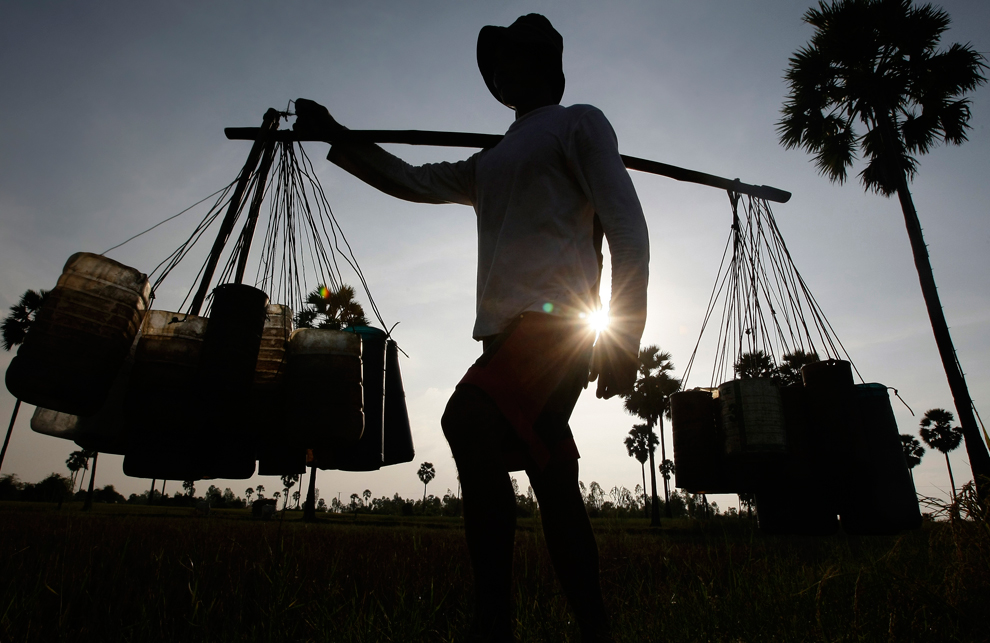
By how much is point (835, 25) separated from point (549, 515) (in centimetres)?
1124

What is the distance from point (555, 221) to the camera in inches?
65.1

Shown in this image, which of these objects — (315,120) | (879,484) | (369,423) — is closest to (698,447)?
(879,484)

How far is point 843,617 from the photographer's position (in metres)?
1.81

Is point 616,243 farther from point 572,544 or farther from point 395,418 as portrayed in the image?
point 395,418

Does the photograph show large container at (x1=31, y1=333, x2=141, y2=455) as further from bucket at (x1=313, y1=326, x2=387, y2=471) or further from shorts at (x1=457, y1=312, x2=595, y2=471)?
shorts at (x1=457, y1=312, x2=595, y2=471)

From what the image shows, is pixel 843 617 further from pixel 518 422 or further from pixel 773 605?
pixel 518 422

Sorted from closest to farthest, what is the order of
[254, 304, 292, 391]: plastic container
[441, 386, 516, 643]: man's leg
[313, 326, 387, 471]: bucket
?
[441, 386, 516, 643]: man's leg
[254, 304, 292, 391]: plastic container
[313, 326, 387, 471]: bucket

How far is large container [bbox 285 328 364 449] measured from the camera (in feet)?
7.16

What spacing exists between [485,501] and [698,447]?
2.89m

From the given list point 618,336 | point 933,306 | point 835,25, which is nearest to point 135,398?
point 618,336

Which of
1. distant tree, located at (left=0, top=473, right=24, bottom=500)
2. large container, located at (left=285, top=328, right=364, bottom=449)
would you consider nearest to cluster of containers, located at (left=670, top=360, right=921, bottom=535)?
large container, located at (left=285, top=328, right=364, bottom=449)

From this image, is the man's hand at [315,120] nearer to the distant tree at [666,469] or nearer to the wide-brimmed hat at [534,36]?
the wide-brimmed hat at [534,36]

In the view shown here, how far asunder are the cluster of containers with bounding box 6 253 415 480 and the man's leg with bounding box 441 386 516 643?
97cm

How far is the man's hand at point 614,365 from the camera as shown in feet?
4.94
